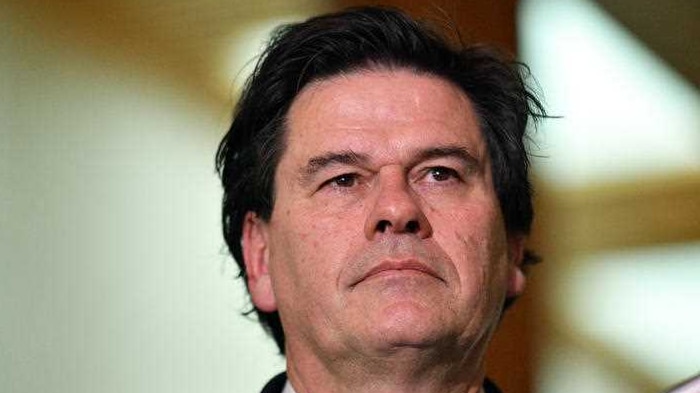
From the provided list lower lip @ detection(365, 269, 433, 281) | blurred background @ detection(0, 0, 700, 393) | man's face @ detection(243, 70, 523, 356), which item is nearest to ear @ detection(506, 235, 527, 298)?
man's face @ detection(243, 70, 523, 356)

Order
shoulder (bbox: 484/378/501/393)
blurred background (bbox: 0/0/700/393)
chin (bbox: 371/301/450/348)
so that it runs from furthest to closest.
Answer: blurred background (bbox: 0/0/700/393) → shoulder (bbox: 484/378/501/393) → chin (bbox: 371/301/450/348)

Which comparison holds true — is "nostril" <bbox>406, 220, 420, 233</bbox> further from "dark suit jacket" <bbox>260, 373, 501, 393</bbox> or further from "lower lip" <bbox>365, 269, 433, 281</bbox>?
"dark suit jacket" <bbox>260, 373, 501, 393</bbox>

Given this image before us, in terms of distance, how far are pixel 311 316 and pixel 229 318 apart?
3.15 ft

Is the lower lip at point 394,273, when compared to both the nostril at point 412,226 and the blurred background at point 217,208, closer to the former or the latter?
the nostril at point 412,226

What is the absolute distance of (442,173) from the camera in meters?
1.53

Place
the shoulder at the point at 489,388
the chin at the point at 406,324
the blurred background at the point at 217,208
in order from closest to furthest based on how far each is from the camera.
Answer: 1. the chin at the point at 406,324
2. the shoulder at the point at 489,388
3. the blurred background at the point at 217,208

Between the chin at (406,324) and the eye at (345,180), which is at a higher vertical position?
the eye at (345,180)

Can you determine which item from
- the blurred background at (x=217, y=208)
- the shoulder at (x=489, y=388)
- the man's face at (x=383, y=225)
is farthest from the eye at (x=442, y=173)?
the blurred background at (x=217, y=208)

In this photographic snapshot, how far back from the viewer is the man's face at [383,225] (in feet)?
4.73

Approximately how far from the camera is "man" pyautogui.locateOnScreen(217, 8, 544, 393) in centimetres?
145

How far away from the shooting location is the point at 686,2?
2545 millimetres

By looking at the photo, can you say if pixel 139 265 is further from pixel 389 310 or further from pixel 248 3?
pixel 389 310

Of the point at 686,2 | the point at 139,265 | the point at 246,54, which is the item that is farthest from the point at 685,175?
the point at 139,265

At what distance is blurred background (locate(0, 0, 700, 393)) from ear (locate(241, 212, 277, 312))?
0.75 m
